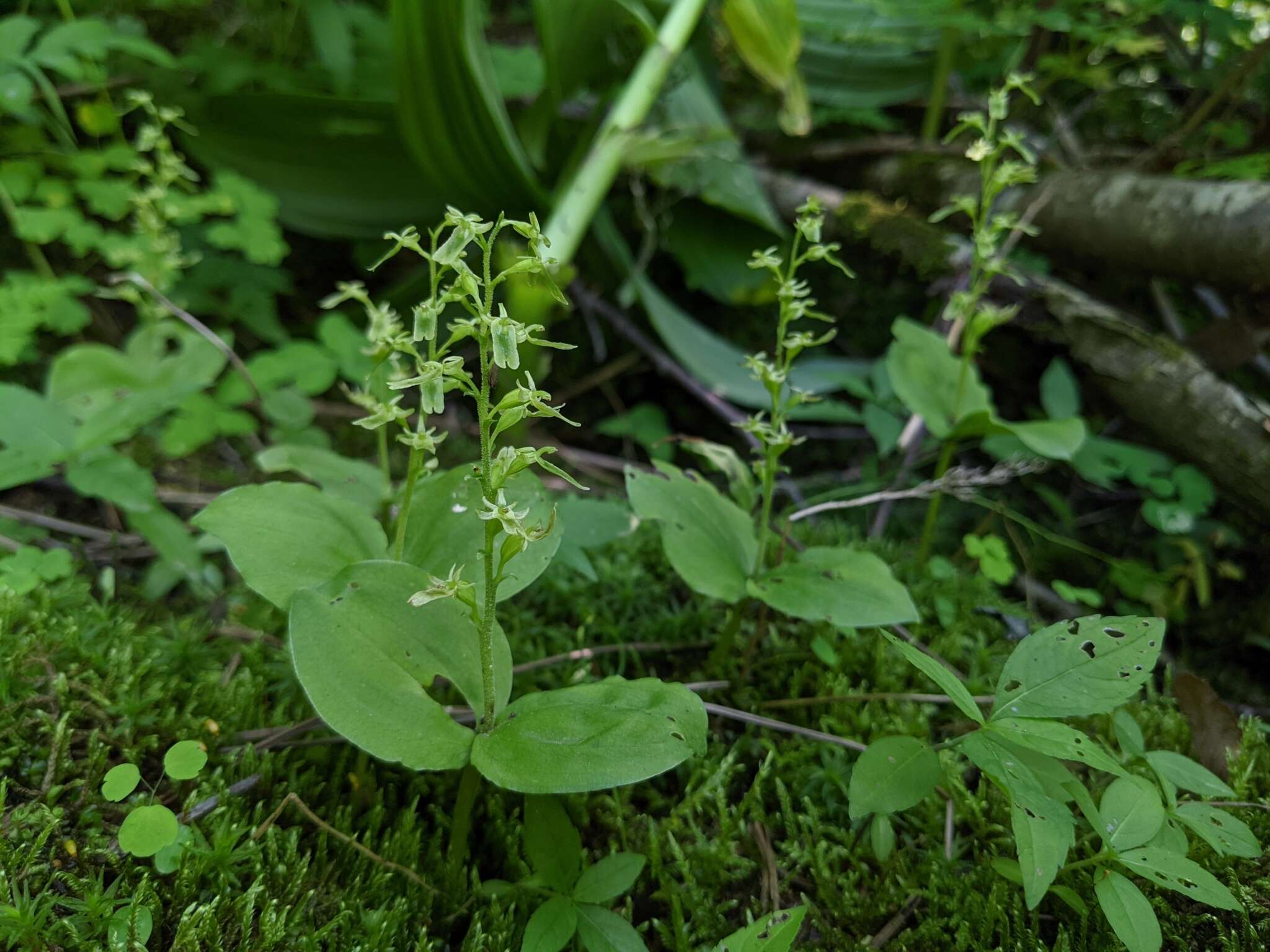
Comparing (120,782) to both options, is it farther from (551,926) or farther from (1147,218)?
(1147,218)

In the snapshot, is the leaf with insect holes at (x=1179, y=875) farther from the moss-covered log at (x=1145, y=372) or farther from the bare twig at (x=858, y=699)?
the moss-covered log at (x=1145, y=372)

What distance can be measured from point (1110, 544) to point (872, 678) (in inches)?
60.4

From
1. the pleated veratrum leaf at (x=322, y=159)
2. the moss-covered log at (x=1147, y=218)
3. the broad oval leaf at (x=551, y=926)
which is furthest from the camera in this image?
the pleated veratrum leaf at (x=322, y=159)

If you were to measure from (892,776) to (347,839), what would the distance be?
871 mm

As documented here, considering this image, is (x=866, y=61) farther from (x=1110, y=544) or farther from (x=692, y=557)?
(x=692, y=557)

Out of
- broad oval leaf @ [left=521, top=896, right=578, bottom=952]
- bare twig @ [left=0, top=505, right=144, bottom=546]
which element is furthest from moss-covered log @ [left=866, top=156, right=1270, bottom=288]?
bare twig @ [left=0, top=505, right=144, bottom=546]

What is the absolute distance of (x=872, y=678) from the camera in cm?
164

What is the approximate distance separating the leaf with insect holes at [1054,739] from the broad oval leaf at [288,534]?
3.41 ft

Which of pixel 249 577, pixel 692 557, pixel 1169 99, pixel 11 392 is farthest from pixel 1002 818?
pixel 1169 99

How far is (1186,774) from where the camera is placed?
1.25 m

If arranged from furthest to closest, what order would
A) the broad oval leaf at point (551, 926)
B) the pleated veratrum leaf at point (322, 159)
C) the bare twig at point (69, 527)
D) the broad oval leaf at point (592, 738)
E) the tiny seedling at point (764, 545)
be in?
the pleated veratrum leaf at point (322, 159) → the bare twig at point (69, 527) → the tiny seedling at point (764, 545) → the broad oval leaf at point (551, 926) → the broad oval leaf at point (592, 738)

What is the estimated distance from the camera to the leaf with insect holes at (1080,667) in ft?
3.70

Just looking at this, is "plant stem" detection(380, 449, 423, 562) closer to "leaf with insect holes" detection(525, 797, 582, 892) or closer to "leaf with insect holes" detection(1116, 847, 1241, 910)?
"leaf with insect holes" detection(525, 797, 582, 892)

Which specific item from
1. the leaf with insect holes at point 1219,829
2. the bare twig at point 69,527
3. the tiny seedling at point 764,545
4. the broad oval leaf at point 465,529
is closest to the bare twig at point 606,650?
the tiny seedling at point 764,545
